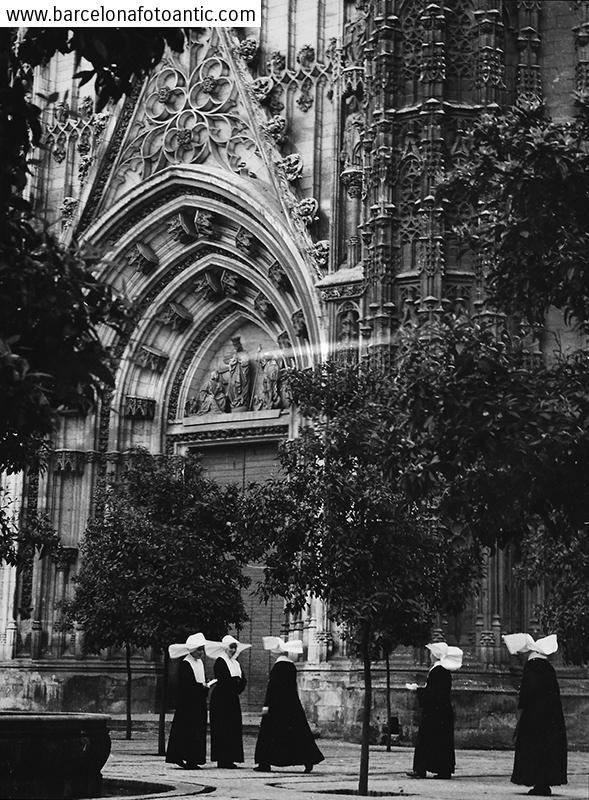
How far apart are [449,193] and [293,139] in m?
19.8

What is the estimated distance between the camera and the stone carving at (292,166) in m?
33.3

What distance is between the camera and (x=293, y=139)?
111ft

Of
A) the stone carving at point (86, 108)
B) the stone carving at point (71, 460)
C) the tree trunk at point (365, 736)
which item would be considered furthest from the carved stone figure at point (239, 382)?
the tree trunk at point (365, 736)

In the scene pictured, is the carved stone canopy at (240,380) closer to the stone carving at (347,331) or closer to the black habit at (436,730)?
the stone carving at (347,331)

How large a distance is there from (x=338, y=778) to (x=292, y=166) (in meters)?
15.9

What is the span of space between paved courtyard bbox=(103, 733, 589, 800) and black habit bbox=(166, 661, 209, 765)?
227mm

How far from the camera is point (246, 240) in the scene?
112ft

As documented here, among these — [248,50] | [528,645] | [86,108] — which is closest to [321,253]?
[248,50]

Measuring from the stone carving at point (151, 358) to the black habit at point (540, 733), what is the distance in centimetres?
1900

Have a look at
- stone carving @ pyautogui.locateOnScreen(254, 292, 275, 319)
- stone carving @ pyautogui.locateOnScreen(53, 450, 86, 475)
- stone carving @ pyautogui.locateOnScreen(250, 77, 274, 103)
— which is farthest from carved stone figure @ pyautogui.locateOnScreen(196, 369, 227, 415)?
stone carving @ pyautogui.locateOnScreen(250, 77, 274, 103)

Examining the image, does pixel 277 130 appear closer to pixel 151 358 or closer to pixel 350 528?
pixel 151 358

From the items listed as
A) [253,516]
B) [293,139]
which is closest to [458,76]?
[293,139]

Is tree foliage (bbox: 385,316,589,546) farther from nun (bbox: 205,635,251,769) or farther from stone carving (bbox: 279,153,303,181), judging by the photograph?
stone carving (bbox: 279,153,303,181)

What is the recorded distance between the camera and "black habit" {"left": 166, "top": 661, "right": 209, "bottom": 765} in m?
21.6
